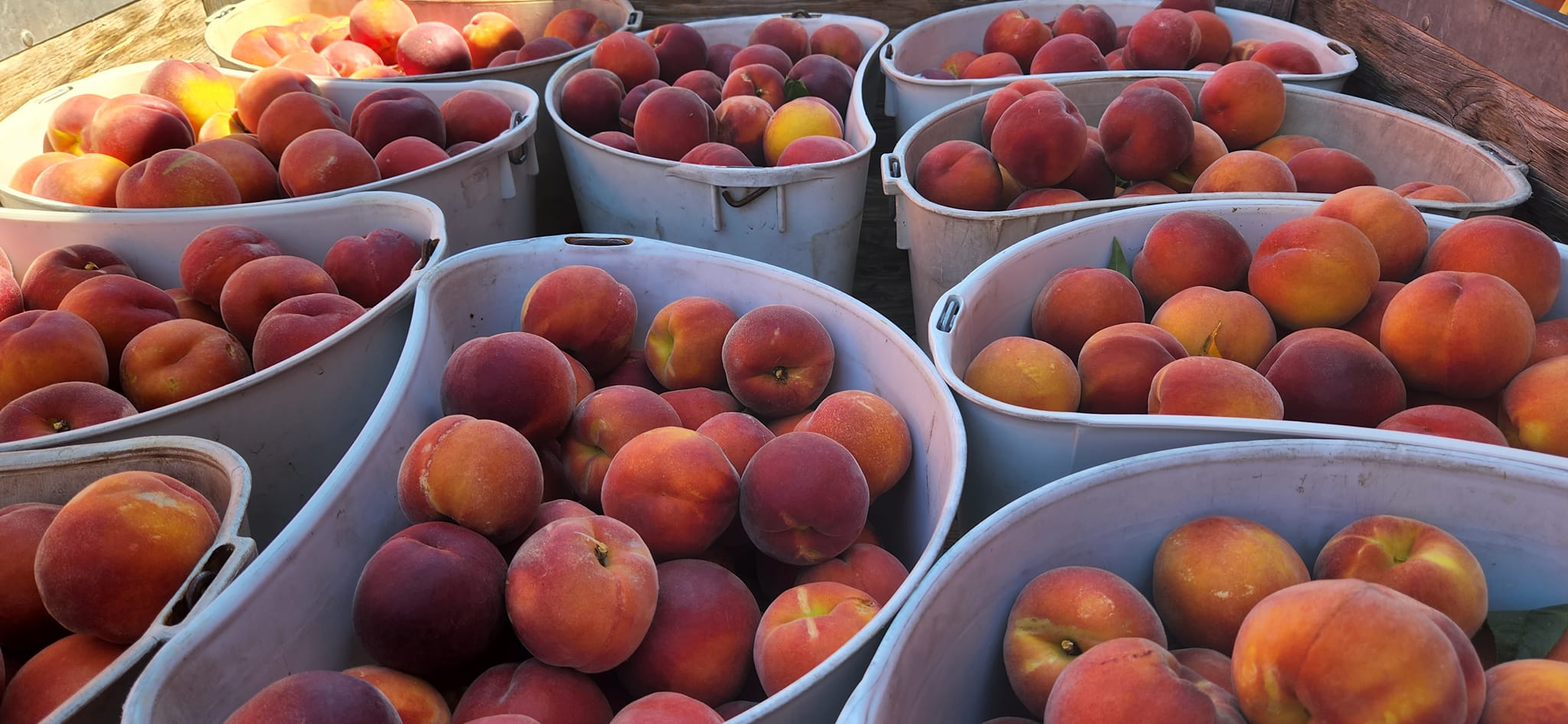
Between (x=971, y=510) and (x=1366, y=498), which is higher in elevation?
(x=1366, y=498)

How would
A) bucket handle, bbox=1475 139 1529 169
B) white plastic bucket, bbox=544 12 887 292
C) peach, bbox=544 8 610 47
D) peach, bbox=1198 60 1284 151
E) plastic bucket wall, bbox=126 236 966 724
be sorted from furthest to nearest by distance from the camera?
peach, bbox=544 8 610 47
peach, bbox=1198 60 1284 151
white plastic bucket, bbox=544 12 887 292
bucket handle, bbox=1475 139 1529 169
plastic bucket wall, bbox=126 236 966 724

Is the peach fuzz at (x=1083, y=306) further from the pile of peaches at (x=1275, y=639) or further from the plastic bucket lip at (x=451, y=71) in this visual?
the plastic bucket lip at (x=451, y=71)

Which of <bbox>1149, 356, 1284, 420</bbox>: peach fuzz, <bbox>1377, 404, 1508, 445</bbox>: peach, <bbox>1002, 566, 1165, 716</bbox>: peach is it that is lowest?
<bbox>1002, 566, 1165, 716</bbox>: peach

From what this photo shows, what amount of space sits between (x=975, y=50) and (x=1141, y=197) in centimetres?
117

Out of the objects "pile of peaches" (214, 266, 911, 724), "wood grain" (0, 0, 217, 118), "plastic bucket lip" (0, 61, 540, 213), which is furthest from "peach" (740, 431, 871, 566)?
"wood grain" (0, 0, 217, 118)

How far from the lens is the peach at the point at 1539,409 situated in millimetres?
920

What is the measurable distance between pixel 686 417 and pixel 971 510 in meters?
0.36

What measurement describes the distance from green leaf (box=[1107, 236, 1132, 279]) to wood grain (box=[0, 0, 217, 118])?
204cm

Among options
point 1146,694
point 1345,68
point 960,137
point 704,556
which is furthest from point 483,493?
point 1345,68

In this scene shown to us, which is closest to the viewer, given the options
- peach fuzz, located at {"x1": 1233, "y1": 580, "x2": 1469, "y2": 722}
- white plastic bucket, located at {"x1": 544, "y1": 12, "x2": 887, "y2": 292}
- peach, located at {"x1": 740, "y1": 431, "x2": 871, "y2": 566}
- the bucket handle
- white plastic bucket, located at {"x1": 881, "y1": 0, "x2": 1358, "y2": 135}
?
peach fuzz, located at {"x1": 1233, "y1": 580, "x2": 1469, "y2": 722}

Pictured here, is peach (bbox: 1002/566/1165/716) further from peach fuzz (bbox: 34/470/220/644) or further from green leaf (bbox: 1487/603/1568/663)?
peach fuzz (bbox: 34/470/220/644)

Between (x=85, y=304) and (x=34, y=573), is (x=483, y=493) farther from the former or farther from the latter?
(x=85, y=304)

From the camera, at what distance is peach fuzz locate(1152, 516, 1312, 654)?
0.75 m

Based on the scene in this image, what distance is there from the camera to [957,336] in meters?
1.07
